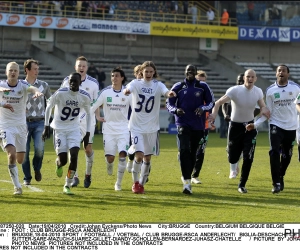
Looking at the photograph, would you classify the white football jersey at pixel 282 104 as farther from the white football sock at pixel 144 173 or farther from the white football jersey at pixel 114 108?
the white football jersey at pixel 114 108

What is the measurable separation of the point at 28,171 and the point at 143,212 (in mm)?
4021

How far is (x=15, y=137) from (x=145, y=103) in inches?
89.3

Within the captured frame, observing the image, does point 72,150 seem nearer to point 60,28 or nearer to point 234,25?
point 60,28

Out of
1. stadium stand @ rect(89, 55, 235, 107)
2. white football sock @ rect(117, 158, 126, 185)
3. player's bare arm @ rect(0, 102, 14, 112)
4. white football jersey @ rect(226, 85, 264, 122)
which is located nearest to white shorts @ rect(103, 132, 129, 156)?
white football sock @ rect(117, 158, 126, 185)

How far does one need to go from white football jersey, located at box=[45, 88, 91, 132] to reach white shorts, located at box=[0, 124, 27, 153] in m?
0.51

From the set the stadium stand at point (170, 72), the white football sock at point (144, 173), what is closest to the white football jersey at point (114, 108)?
the white football sock at point (144, 173)

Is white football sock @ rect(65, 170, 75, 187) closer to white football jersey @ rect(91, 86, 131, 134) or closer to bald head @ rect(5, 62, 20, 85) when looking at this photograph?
white football jersey @ rect(91, 86, 131, 134)

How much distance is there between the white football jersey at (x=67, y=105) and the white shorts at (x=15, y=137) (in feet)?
1.68

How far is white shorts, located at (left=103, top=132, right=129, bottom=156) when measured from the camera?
1434cm

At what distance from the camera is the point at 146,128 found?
1387cm

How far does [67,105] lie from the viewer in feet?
43.5

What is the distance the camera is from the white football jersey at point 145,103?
13.8 meters

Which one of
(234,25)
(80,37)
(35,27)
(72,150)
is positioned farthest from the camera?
(234,25)

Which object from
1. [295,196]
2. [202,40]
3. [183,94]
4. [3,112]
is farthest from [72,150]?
[202,40]
